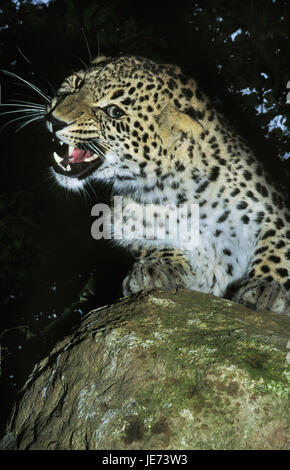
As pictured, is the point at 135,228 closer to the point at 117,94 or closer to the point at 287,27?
the point at 117,94

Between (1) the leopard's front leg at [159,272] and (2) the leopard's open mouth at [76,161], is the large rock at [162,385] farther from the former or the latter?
(2) the leopard's open mouth at [76,161]

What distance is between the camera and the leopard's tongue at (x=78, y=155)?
4292 mm

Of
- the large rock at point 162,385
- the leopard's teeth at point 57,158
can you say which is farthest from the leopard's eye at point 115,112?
the large rock at point 162,385

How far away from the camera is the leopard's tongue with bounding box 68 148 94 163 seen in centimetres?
429

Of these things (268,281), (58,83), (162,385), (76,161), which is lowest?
(162,385)

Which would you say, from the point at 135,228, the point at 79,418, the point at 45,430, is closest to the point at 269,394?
the point at 79,418

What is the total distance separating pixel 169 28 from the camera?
6531 millimetres

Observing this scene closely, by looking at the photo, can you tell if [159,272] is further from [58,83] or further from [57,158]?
[58,83]

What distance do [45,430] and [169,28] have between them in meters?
5.61

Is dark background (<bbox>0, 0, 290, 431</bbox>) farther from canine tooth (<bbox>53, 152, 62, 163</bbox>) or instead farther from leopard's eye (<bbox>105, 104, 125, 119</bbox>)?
canine tooth (<bbox>53, 152, 62, 163</bbox>)

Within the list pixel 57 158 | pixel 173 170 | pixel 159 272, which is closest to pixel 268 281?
pixel 159 272

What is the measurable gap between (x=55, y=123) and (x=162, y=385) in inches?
102

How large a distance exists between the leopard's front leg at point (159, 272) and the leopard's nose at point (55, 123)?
136cm

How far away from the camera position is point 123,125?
4074mm
